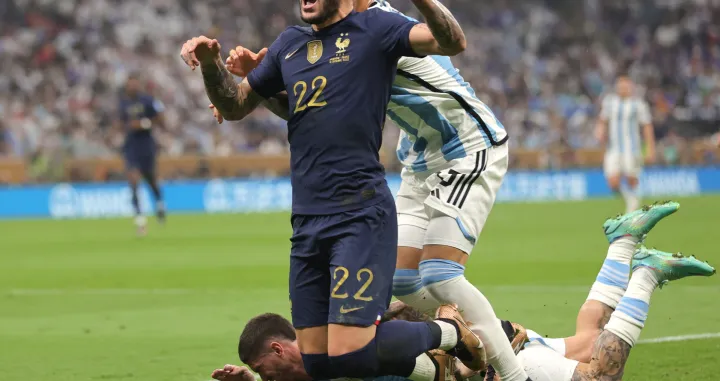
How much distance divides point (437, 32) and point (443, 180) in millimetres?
1350

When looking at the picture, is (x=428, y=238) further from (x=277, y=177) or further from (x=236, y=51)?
(x=277, y=177)

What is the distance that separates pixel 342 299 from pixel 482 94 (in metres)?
27.4

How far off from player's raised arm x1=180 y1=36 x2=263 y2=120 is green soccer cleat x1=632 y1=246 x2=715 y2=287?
226 centimetres

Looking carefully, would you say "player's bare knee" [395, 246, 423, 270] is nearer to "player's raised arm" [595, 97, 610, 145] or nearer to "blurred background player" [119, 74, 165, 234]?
"blurred background player" [119, 74, 165, 234]

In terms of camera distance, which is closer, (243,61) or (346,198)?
(346,198)

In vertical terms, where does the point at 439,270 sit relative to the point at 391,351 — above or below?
above

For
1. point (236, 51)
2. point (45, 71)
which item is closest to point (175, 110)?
point (45, 71)

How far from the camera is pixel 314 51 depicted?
17.6 ft

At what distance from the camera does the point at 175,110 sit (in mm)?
29016

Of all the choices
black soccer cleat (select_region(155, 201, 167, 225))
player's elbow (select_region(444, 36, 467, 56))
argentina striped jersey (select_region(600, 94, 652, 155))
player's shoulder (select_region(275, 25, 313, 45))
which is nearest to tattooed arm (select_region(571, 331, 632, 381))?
player's elbow (select_region(444, 36, 467, 56))

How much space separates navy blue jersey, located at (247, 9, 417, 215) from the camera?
520 centimetres

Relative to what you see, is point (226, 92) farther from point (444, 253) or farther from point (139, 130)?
point (139, 130)

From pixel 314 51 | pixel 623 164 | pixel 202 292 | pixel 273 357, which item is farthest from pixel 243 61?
pixel 623 164

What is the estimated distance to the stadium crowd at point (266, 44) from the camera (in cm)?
2795
